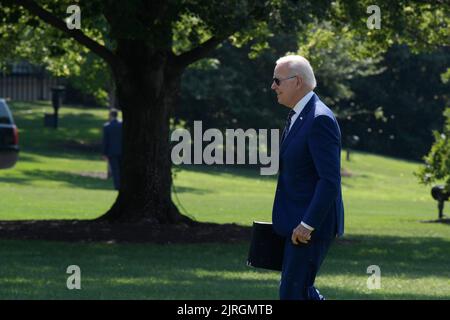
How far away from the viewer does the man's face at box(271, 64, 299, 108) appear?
8.27 m

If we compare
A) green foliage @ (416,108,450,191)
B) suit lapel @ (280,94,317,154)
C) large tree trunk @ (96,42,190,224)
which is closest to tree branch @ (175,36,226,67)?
large tree trunk @ (96,42,190,224)

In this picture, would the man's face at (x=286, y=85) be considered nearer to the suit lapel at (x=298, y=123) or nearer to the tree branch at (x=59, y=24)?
the suit lapel at (x=298, y=123)

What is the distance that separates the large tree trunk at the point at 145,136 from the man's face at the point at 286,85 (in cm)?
1165

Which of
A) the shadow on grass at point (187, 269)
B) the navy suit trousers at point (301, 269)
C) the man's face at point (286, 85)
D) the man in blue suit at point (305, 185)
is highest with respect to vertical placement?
the man's face at point (286, 85)

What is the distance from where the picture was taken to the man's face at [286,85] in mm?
8273

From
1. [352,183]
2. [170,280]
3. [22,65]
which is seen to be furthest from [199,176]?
[170,280]

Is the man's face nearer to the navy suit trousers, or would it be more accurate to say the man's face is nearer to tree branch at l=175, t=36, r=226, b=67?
the navy suit trousers

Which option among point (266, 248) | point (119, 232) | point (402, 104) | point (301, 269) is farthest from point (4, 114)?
point (402, 104)

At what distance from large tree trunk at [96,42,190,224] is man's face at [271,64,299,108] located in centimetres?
1165

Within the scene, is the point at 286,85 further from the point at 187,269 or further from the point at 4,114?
Result: the point at 4,114

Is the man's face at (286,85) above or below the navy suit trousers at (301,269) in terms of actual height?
above

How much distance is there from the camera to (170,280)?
1334cm

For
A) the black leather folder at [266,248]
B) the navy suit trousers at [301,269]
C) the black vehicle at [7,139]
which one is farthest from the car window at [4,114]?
the navy suit trousers at [301,269]
